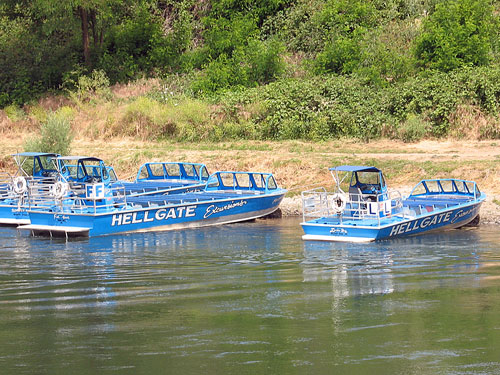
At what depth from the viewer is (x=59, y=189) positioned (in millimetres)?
27859

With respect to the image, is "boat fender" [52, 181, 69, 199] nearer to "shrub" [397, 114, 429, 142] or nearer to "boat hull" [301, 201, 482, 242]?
"boat hull" [301, 201, 482, 242]

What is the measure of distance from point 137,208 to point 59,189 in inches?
99.2

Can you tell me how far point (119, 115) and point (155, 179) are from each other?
30.8 feet

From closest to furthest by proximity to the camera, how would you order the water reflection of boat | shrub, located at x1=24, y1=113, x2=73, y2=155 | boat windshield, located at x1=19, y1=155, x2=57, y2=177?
the water reflection of boat → boat windshield, located at x1=19, y1=155, x2=57, y2=177 → shrub, located at x1=24, y1=113, x2=73, y2=155

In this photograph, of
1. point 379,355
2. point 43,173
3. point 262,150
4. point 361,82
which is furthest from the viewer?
point 361,82

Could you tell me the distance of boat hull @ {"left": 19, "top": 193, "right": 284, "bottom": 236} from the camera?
1054 inches

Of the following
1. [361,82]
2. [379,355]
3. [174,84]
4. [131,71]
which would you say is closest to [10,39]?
[131,71]

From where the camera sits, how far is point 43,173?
108ft

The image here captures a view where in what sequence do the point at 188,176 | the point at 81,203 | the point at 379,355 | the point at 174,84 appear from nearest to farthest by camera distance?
the point at 379,355 → the point at 81,203 → the point at 188,176 → the point at 174,84

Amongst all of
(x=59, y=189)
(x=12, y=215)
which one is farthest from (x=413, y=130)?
(x=12, y=215)

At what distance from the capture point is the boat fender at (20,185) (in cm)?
2947

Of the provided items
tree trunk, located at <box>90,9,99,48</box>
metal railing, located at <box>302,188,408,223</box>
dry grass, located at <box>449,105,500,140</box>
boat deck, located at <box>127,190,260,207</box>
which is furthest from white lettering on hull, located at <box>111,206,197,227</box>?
tree trunk, located at <box>90,9,99,48</box>

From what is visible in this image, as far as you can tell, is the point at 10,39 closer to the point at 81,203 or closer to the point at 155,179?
the point at 155,179

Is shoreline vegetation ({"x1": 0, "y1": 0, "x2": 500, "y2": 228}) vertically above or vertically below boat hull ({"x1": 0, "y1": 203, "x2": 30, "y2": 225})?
above
